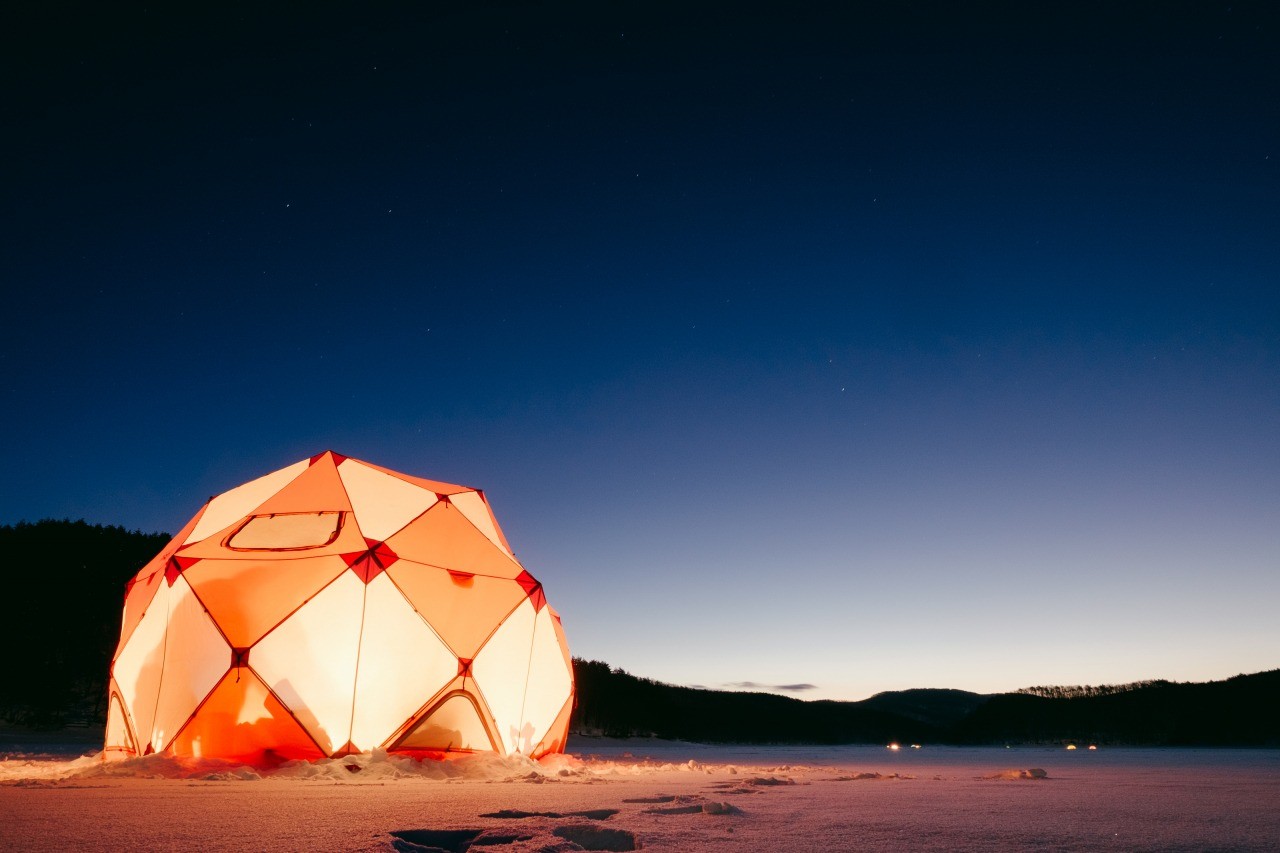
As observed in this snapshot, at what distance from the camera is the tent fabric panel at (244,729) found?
293 inches

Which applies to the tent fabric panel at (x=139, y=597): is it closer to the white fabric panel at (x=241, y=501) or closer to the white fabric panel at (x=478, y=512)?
the white fabric panel at (x=241, y=501)

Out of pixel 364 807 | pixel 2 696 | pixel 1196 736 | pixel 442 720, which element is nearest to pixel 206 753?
pixel 442 720

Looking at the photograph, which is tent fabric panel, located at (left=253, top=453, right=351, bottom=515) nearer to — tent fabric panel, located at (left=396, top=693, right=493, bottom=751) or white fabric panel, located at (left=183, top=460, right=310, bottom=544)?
white fabric panel, located at (left=183, top=460, right=310, bottom=544)

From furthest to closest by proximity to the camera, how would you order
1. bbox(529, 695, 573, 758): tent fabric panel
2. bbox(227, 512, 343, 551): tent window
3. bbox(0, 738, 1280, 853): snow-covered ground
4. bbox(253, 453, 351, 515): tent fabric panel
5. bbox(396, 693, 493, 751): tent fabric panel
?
bbox(529, 695, 573, 758): tent fabric panel, bbox(253, 453, 351, 515): tent fabric panel, bbox(227, 512, 343, 551): tent window, bbox(396, 693, 493, 751): tent fabric panel, bbox(0, 738, 1280, 853): snow-covered ground

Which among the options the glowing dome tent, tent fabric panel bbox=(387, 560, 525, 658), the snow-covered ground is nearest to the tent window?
the glowing dome tent

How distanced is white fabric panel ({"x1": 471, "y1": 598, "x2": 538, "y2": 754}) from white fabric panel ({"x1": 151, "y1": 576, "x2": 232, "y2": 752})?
2.61m

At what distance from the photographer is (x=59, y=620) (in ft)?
61.4

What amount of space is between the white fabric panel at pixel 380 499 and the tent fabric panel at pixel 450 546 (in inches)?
5.8

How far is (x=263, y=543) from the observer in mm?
8906

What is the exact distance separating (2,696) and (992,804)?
21.5 meters

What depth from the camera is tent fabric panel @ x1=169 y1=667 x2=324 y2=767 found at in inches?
293

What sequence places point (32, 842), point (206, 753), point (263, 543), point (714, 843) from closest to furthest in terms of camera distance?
point (32, 842) → point (714, 843) → point (206, 753) → point (263, 543)

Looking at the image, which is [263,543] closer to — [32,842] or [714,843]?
[32,842]

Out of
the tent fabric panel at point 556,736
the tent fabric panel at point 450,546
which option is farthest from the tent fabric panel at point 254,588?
the tent fabric panel at point 556,736
